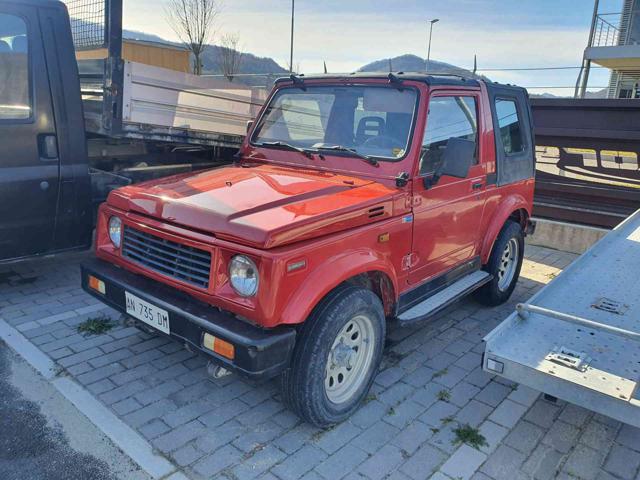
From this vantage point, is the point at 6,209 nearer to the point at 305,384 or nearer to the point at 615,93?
the point at 305,384

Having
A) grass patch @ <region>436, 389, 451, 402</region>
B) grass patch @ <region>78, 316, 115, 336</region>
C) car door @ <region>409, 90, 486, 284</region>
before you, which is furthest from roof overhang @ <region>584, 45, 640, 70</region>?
grass patch @ <region>78, 316, 115, 336</region>

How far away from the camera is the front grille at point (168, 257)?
9.25 ft

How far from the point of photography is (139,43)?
59.2 ft

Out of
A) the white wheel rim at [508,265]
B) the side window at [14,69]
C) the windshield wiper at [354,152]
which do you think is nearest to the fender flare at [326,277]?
the windshield wiper at [354,152]

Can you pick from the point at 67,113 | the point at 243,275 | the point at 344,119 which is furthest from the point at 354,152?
the point at 67,113

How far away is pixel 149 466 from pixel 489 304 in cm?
360

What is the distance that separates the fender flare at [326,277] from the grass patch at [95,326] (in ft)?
7.51

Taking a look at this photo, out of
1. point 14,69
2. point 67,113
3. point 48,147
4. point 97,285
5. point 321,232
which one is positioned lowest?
point 97,285

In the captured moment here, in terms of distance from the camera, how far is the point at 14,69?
4242mm

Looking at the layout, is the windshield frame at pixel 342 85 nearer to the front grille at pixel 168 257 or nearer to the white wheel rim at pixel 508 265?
the front grille at pixel 168 257

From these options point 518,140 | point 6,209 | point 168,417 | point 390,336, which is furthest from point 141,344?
point 518,140

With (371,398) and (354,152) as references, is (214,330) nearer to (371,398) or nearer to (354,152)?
(371,398)

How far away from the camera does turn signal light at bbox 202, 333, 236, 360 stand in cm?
258

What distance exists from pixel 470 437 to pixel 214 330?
170 cm
